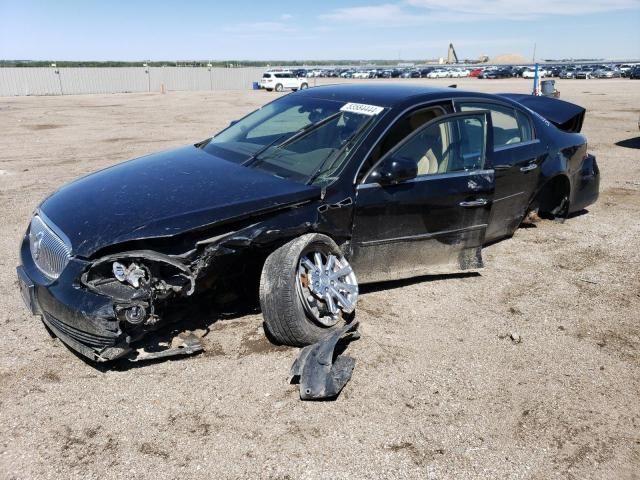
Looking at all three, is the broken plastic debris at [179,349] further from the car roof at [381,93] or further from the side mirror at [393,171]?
the car roof at [381,93]

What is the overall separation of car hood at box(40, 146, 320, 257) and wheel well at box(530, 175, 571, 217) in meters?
3.50

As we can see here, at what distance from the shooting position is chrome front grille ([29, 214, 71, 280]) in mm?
3277

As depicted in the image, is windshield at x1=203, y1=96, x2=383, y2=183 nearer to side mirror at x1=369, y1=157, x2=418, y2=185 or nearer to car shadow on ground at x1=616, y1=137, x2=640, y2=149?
side mirror at x1=369, y1=157, x2=418, y2=185

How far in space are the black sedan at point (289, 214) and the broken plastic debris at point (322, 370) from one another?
7.9 inches

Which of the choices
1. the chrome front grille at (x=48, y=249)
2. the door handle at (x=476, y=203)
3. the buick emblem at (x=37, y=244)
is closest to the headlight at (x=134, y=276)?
the chrome front grille at (x=48, y=249)

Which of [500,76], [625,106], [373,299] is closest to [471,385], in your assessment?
[373,299]

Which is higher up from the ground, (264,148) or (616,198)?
(264,148)

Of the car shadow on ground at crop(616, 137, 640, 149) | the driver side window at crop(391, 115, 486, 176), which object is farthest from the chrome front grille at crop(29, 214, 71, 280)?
the car shadow on ground at crop(616, 137, 640, 149)

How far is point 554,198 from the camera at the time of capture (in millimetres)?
6371

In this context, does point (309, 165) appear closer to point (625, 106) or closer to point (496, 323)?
point (496, 323)

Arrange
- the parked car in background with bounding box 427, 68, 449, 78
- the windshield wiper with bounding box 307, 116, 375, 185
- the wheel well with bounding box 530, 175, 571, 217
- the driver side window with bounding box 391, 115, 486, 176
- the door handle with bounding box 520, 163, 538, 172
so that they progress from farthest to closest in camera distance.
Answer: the parked car in background with bounding box 427, 68, 449, 78
the wheel well with bounding box 530, 175, 571, 217
the door handle with bounding box 520, 163, 538, 172
the driver side window with bounding box 391, 115, 486, 176
the windshield wiper with bounding box 307, 116, 375, 185

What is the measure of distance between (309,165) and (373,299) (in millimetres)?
1220

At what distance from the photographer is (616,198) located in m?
7.79

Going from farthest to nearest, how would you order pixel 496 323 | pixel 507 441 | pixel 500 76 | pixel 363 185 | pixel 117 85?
1. pixel 500 76
2. pixel 117 85
3. pixel 496 323
4. pixel 363 185
5. pixel 507 441
